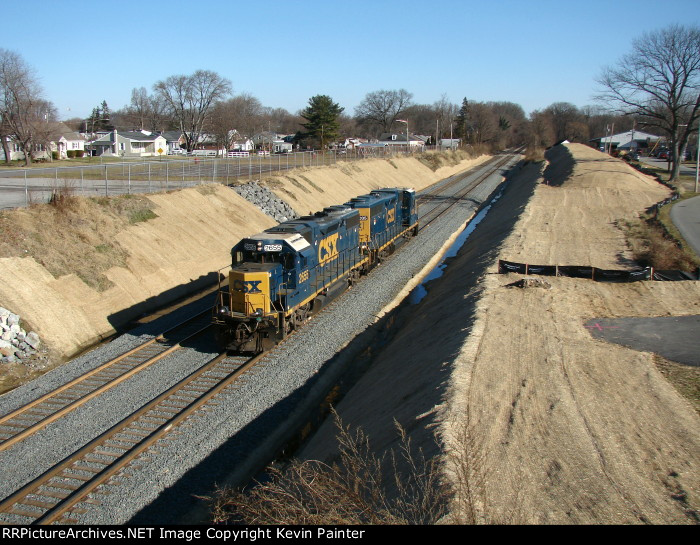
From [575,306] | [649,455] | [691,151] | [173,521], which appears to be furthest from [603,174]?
[691,151]

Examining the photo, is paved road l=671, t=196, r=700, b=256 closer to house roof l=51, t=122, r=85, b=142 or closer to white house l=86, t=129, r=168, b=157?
white house l=86, t=129, r=168, b=157

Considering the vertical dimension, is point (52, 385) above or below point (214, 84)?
below

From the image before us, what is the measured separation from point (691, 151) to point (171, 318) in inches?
4690

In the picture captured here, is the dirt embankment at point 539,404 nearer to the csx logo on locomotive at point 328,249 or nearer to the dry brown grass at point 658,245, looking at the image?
the dry brown grass at point 658,245

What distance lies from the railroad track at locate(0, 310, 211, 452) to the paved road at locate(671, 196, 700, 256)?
26.1 meters

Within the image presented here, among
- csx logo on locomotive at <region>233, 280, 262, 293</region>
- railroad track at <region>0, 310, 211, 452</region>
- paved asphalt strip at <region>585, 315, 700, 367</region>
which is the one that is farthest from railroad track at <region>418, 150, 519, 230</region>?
railroad track at <region>0, 310, 211, 452</region>

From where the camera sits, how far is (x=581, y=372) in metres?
14.3

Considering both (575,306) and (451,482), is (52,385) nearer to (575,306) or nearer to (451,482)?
(451,482)

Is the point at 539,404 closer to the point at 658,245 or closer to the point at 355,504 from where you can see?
the point at 355,504

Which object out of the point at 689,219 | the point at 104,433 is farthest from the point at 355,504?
the point at 689,219

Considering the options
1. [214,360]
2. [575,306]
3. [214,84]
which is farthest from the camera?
[214,84]

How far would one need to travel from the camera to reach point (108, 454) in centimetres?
1249

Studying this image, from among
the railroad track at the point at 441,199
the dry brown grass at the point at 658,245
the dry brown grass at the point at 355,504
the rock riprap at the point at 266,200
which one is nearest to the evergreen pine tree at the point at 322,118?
the railroad track at the point at 441,199

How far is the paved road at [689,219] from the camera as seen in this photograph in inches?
1275
